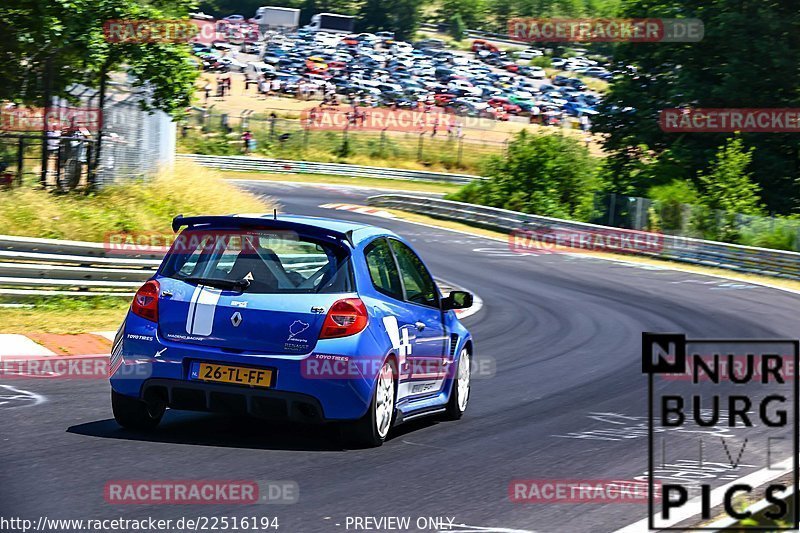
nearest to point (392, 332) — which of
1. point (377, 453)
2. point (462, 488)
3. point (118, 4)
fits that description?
point (377, 453)

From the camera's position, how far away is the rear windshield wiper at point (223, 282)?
7766mm

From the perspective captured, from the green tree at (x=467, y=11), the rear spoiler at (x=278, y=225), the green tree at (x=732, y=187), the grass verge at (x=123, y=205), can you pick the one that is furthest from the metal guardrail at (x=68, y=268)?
the green tree at (x=467, y=11)

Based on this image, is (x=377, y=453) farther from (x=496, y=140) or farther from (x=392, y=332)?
(x=496, y=140)

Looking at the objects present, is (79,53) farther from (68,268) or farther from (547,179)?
(547,179)

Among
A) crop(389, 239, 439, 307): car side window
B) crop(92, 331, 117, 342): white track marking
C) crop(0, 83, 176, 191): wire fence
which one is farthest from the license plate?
crop(0, 83, 176, 191): wire fence

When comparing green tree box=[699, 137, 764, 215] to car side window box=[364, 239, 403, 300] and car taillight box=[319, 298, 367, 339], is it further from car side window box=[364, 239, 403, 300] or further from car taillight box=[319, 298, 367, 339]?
car taillight box=[319, 298, 367, 339]

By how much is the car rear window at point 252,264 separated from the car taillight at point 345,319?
0.45 ft

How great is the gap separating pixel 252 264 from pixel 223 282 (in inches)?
10.1

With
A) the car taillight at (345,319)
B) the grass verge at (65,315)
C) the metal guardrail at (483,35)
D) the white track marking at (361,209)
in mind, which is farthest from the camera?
the metal guardrail at (483,35)

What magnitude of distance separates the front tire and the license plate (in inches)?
29.0

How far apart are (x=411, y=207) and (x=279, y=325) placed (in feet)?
112

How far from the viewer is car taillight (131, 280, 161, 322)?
785 centimetres

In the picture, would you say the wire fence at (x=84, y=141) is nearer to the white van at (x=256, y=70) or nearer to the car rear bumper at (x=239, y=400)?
the car rear bumper at (x=239, y=400)

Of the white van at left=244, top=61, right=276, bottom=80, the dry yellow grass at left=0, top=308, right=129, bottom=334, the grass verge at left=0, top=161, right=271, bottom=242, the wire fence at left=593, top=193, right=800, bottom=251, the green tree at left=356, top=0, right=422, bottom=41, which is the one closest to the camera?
the dry yellow grass at left=0, top=308, right=129, bottom=334
